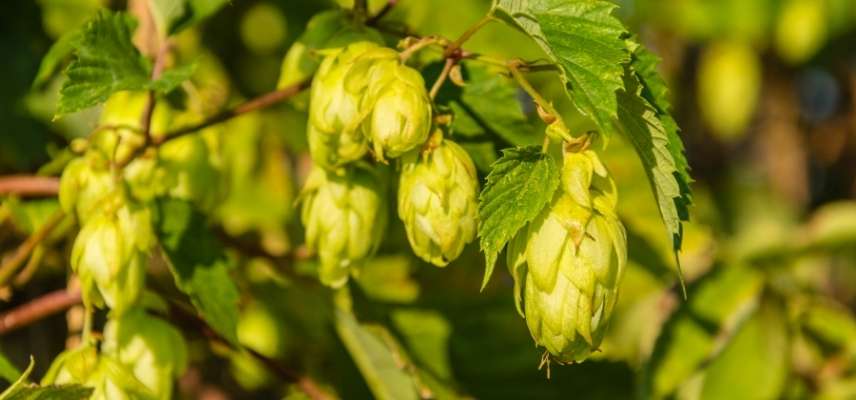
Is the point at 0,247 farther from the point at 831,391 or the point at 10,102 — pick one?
the point at 831,391

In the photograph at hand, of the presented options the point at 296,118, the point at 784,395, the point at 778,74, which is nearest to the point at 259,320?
the point at 296,118

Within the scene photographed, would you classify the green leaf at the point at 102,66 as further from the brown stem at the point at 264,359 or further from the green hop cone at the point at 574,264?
the green hop cone at the point at 574,264

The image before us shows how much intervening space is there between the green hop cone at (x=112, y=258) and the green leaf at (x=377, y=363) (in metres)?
0.33

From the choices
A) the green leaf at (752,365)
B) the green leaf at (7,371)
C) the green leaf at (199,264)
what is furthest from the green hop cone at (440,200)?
the green leaf at (752,365)

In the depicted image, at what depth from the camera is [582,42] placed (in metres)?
0.95

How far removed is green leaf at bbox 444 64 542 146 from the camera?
1158 millimetres

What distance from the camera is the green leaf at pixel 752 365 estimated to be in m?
1.66

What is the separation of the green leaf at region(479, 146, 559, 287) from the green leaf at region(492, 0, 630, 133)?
6 cm

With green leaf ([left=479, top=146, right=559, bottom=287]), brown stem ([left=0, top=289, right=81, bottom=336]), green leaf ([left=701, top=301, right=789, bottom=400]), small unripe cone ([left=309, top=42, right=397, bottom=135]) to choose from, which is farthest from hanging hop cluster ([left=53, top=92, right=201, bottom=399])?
green leaf ([left=701, top=301, right=789, bottom=400])

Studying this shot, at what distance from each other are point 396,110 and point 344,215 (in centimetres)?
21

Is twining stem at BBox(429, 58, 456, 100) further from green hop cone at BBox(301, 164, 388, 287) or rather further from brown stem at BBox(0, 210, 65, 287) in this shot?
brown stem at BBox(0, 210, 65, 287)

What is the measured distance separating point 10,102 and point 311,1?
1.80 feet

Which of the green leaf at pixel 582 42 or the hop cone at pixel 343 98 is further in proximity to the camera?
the hop cone at pixel 343 98

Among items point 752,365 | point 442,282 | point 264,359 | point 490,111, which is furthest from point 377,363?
point 442,282
